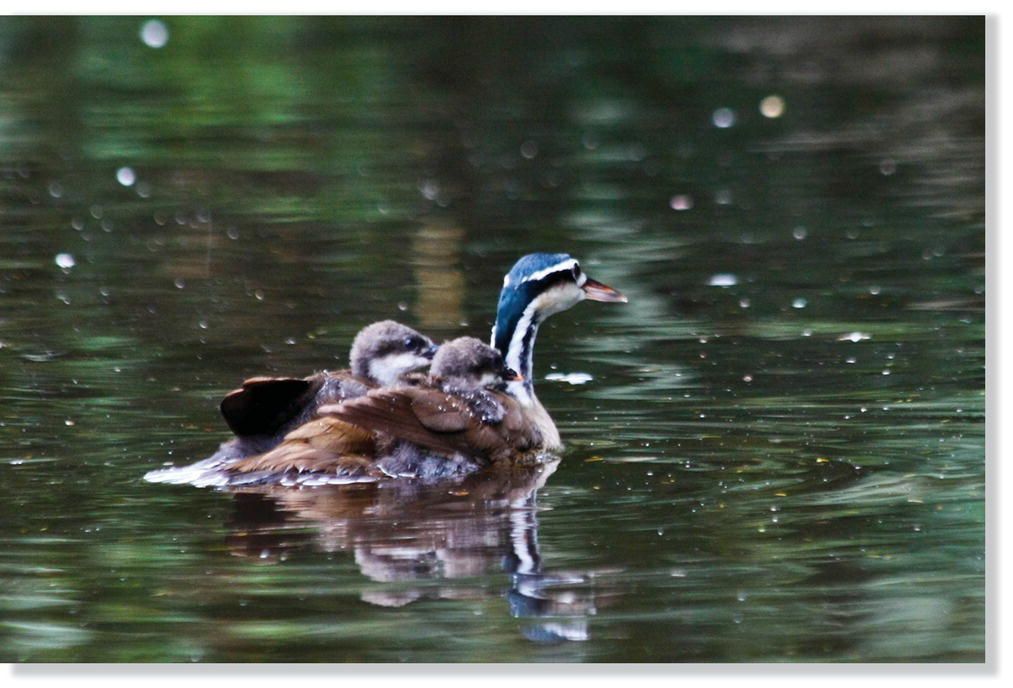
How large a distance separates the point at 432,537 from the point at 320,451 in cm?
103

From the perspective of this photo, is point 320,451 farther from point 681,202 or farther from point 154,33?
point 681,202

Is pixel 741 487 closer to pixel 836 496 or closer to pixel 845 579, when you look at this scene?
pixel 836 496

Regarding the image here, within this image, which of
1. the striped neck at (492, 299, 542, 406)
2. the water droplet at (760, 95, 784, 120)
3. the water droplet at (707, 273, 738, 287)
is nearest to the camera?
the striped neck at (492, 299, 542, 406)


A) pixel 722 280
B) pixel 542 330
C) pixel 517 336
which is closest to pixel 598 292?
pixel 517 336

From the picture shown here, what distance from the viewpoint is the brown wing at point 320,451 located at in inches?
355

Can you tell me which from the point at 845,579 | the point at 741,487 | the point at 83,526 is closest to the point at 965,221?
the point at 741,487

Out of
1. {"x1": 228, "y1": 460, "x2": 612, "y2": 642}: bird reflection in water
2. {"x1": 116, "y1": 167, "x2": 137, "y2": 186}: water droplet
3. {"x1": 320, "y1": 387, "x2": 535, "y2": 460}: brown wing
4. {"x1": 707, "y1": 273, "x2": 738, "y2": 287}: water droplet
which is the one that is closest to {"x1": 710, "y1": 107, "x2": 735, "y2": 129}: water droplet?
{"x1": 707, "y1": 273, "x2": 738, "y2": 287}: water droplet

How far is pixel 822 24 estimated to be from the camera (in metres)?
11.9

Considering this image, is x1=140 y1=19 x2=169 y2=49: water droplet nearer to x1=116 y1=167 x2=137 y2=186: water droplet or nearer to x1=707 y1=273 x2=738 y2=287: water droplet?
x1=116 y1=167 x2=137 y2=186: water droplet

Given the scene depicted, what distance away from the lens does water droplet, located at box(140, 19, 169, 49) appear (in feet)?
35.1

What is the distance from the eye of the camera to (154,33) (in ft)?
37.1

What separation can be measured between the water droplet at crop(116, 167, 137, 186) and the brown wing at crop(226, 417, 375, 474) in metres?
6.00

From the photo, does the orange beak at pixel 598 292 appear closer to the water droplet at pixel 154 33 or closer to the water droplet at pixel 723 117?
the water droplet at pixel 154 33

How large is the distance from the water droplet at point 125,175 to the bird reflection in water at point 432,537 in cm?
622
